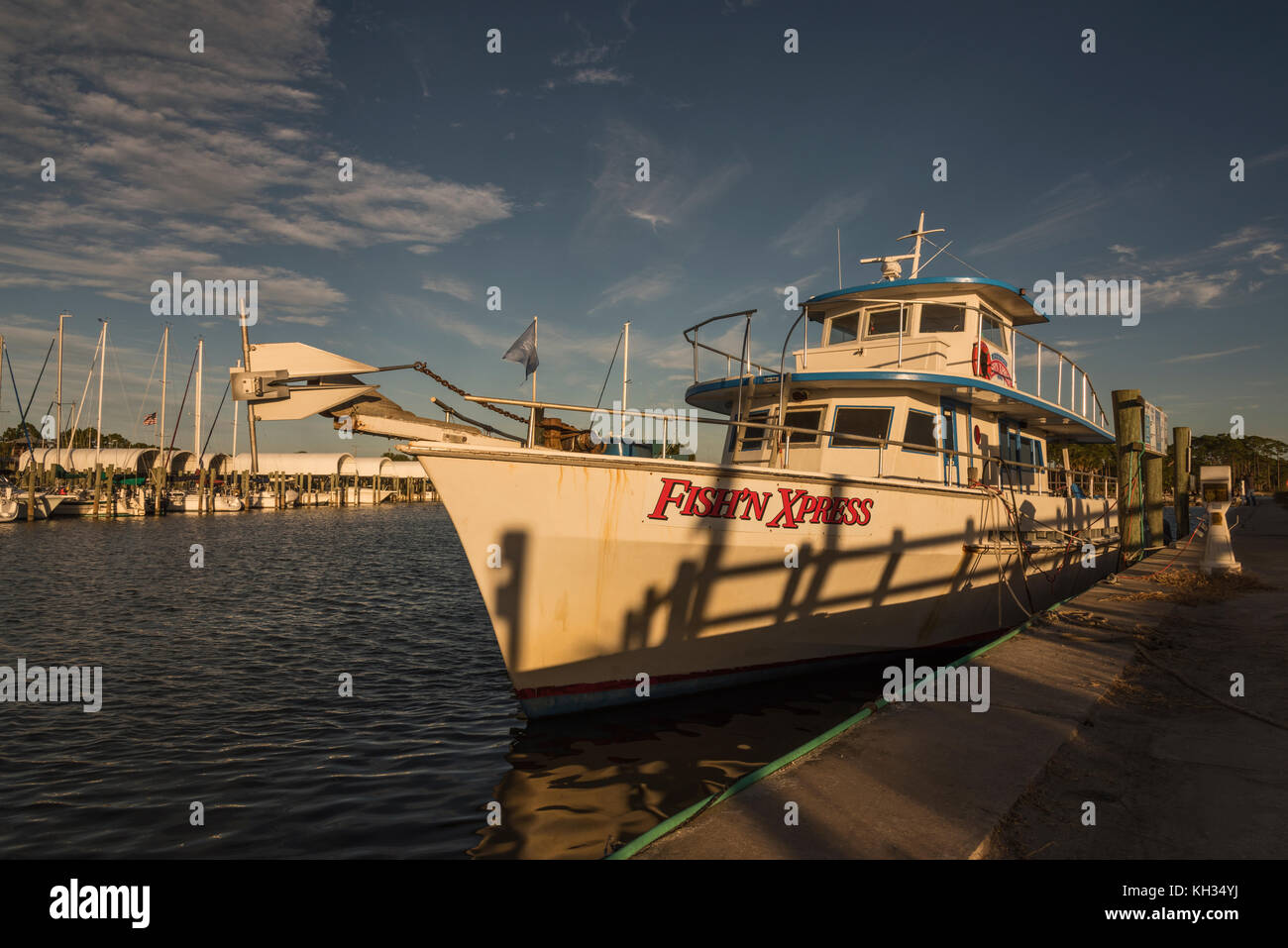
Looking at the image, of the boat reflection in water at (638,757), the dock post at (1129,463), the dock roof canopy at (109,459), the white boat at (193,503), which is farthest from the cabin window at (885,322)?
the dock roof canopy at (109,459)

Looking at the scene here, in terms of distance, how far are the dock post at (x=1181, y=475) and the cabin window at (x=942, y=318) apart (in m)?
16.3

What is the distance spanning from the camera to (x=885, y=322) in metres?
12.1

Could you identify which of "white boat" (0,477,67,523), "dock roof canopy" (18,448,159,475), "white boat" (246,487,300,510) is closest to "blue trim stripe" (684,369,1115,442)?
"white boat" (0,477,67,523)

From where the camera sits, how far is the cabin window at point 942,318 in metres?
11.8

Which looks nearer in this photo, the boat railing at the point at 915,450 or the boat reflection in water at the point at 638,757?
the boat reflection in water at the point at 638,757

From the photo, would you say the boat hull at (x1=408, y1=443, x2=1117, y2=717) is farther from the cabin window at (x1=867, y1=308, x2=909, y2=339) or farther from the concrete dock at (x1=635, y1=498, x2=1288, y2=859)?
the cabin window at (x1=867, y1=308, x2=909, y2=339)

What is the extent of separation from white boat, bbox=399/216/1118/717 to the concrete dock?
7.92 feet

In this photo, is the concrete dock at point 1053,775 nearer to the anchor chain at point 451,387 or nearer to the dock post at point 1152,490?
the anchor chain at point 451,387

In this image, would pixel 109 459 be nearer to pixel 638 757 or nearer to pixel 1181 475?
pixel 638 757
